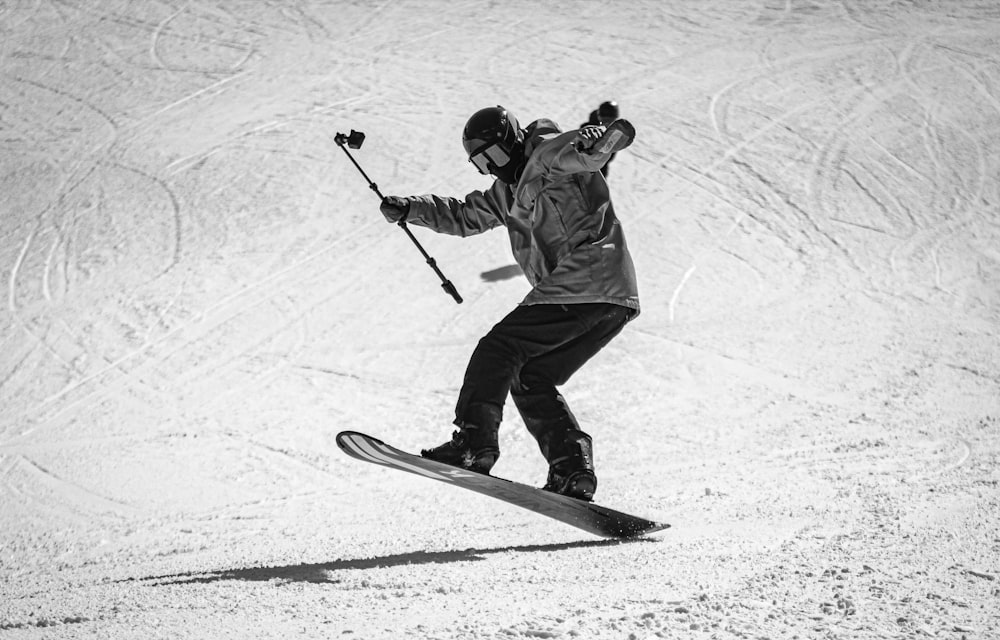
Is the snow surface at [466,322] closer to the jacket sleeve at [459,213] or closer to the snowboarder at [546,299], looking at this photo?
the snowboarder at [546,299]

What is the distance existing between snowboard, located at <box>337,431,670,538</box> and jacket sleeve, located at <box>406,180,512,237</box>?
1.15m

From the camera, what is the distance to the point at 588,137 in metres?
4.22

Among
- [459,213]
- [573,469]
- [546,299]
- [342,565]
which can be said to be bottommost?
[342,565]

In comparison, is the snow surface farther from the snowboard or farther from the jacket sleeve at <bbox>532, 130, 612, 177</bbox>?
the jacket sleeve at <bbox>532, 130, 612, 177</bbox>

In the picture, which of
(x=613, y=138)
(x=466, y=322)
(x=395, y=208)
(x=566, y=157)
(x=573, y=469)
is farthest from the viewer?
(x=466, y=322)

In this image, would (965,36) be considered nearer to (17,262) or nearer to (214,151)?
(214,151)

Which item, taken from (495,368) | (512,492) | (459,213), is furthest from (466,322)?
(512,492)

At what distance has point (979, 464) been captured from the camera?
5707mm

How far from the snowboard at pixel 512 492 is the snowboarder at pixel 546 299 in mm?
99

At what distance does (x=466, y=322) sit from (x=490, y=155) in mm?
4175

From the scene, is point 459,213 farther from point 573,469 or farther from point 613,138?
point 573,469

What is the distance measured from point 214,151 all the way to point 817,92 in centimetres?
753

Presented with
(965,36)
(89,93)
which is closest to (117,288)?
(89,93)

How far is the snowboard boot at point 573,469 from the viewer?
4.62 metres
